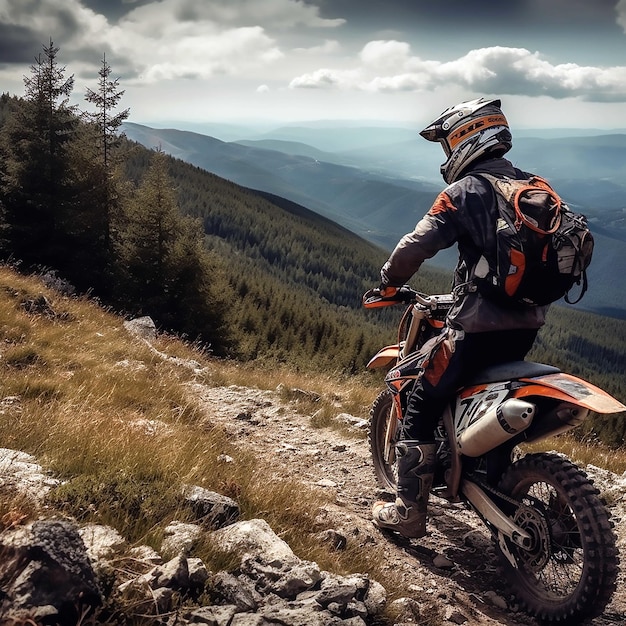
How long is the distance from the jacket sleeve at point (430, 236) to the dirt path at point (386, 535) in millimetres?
2375

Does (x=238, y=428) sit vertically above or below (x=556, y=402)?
below

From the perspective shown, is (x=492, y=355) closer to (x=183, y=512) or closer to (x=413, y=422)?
(x=413, y=422)

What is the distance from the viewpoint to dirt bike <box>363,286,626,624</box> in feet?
10.6

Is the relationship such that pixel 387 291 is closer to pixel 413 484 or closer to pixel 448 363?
pixel 448 363

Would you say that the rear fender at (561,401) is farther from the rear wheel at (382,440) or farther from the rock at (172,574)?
the rock at (172,574)

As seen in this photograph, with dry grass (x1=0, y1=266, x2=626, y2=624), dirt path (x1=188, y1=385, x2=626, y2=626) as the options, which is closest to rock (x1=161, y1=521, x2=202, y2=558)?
dry grass (x1=0, y1=266, x2=626, y2=624)

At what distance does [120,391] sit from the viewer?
262 inches

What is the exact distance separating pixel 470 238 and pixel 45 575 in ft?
10.8

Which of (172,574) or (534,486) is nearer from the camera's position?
(172,574)

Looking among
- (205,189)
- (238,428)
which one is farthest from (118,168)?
(205,189)

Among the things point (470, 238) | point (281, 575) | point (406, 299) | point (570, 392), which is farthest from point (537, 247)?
point (281, 575)

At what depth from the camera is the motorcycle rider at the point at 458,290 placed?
3709 millimetres

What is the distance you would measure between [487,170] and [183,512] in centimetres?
327

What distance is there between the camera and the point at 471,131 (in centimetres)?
403
